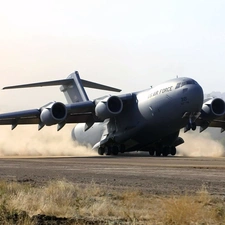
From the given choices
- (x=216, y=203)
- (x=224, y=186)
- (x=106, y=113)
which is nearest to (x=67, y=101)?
(x=106, y=113)

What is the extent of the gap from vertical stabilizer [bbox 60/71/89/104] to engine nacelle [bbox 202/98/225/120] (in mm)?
11082

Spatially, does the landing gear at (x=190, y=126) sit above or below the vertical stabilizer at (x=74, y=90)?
below

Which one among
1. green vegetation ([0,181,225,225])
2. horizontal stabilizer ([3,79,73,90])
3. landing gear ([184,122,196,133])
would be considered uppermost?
green vegetation ([0,181,225,225])

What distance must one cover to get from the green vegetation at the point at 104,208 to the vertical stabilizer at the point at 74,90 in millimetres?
34902

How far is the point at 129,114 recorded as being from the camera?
40.6 metres

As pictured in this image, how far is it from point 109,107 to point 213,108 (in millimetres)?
7554

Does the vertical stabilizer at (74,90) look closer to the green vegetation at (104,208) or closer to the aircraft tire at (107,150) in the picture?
the aircraft tire at (107,150)

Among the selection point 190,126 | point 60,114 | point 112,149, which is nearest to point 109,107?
point 60,114

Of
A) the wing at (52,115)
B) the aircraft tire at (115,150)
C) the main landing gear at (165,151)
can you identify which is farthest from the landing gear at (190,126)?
the wing at (52,115)

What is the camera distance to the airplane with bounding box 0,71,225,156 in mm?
36750

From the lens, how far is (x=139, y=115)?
1558 inches

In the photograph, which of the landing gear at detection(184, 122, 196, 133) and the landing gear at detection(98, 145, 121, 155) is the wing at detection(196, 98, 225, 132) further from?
the landing gear at detection(98, 145, 121, 155)

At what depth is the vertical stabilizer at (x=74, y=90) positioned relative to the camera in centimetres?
4603

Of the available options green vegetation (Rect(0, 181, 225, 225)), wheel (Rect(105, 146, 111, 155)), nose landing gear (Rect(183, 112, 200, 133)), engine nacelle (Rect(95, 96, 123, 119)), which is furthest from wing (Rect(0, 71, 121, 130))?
green vegetation (Rect(0, 181, 225, 225))
